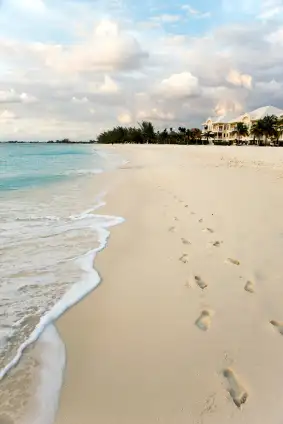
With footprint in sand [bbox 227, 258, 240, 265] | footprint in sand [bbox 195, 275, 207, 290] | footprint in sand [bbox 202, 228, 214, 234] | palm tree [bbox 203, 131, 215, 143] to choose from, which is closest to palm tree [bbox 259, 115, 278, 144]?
palm tree [bbox 203, 131, 215, 143]

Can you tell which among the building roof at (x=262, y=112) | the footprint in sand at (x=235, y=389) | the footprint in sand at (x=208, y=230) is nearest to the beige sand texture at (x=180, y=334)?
the footprint in sand at (x=235, y=389)

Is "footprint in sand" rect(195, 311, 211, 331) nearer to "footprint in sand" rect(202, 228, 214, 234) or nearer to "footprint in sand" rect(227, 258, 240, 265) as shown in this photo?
"footprint in sand" rect(227, 258, 240, 265)

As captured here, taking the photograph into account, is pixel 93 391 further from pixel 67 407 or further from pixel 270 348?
pixel 270 348

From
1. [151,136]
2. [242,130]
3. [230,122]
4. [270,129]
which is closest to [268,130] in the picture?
[270,129]

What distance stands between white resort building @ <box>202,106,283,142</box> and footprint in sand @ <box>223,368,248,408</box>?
99.3m

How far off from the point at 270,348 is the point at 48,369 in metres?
1.52

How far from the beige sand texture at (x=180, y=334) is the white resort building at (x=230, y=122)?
96.8 metres

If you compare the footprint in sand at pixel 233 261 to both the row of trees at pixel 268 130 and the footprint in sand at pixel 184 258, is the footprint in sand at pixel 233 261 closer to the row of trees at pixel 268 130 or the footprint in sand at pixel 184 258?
the footprint in sand at pixel 184 258

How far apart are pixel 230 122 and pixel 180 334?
119 m

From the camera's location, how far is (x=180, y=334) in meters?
2.98

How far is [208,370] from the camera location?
2.50m

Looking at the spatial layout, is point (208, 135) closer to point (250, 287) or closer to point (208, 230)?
point (208, 230)

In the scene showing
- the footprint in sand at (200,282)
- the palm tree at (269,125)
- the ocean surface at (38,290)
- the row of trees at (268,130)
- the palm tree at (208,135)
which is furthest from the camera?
the palm tree at (208,135)

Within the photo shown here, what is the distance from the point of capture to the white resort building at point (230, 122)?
103 m
